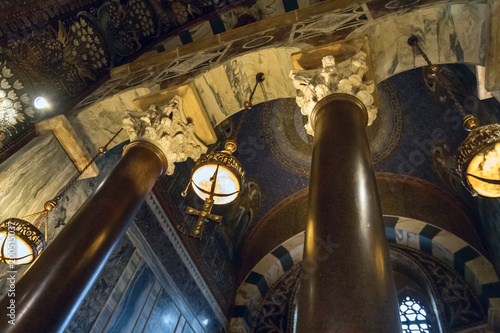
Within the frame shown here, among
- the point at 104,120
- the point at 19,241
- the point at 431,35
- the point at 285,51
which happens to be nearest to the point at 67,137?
the point at 104,120

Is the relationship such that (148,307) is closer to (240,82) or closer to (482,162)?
(240,82)

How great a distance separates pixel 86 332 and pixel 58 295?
1610 millimetres

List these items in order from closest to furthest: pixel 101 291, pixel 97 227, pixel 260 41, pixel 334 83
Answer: pixel 97 227, pixel 334 83, pixel 101 291, pixel 260 41

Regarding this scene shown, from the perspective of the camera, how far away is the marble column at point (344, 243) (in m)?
1.50

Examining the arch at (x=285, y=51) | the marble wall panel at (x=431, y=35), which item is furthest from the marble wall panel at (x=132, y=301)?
the marble wall panel at (x=431, y=35)

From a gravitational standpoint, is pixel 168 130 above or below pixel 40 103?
below

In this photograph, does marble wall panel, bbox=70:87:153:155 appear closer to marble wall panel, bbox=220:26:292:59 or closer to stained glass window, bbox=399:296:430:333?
marble wall panel, bbox=220:26:292:59

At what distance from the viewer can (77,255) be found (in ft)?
8.46

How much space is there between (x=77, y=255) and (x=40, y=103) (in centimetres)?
281

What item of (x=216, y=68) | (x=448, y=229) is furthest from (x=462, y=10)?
(x=448, y=229)

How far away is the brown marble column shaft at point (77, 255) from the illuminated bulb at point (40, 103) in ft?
6.32

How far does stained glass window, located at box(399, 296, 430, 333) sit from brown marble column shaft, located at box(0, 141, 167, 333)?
4.65 metres

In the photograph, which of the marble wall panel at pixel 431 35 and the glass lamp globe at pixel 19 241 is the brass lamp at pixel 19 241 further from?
the marble wall panel at pixel 431 35

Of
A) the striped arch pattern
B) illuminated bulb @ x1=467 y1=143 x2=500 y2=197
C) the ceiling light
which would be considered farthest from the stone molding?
illuminated bulb @ x1=467 y1=143 x2=500 y2=197
